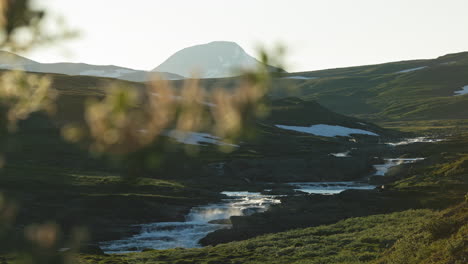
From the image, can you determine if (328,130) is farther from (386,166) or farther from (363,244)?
(363,244)

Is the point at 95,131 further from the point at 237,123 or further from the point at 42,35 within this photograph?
the point at 42,35

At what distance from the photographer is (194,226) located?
50781 mm

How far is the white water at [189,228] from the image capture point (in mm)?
44812

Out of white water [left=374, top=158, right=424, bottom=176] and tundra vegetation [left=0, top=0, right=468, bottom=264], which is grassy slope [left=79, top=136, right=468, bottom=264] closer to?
tundra vegetation [left=0, top=0, right=468, bottom=264]

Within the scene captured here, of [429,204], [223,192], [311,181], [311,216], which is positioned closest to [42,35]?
[311,216]

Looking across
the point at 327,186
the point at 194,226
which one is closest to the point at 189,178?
the point at 327,186

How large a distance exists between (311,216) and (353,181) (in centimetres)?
3381

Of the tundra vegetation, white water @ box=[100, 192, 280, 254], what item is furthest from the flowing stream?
the tundra vegetation

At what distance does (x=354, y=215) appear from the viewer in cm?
4966

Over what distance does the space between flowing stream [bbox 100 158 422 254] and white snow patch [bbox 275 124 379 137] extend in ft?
258

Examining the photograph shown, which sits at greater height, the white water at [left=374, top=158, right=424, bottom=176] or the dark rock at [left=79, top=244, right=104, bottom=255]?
the dark rock at [left=79, top=244, right=104, bottom=255]

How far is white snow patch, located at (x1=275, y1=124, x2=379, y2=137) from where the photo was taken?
14612 cm

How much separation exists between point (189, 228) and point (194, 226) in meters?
0.62

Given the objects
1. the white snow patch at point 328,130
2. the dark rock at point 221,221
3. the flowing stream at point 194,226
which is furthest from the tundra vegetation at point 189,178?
the white snow patch at point 328,130
